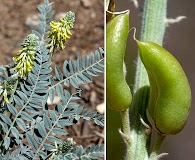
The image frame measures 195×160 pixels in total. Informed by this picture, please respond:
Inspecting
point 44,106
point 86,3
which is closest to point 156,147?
point 44,106

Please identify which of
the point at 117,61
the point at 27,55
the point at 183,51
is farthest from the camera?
the point at 183,51

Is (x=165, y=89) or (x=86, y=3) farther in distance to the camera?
(x=86, y=3)

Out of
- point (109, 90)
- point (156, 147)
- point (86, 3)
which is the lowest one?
point (156, 147)

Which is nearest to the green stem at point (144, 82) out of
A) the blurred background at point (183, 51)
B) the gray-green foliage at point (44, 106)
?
the gray-green foliage at point (44, 106)

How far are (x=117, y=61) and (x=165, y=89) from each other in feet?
0.30

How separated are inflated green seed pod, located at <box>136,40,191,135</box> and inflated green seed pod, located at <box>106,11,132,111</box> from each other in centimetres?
3

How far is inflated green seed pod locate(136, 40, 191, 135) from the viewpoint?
0.73 meters

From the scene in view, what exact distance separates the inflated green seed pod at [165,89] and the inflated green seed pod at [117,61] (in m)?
0.03

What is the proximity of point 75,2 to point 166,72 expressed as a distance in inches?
63.1

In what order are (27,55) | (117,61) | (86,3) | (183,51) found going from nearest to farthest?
(117,61) < (27,55) < (183,51) < (86,3)

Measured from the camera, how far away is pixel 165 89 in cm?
76

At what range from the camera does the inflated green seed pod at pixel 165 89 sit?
0.73m

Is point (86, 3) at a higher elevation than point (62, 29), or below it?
higher

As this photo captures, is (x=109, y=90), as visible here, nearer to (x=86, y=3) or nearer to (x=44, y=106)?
(x=44, y=106)
